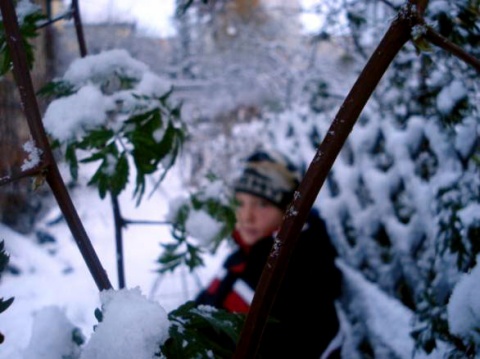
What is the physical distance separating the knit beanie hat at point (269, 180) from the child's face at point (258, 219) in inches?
1.1

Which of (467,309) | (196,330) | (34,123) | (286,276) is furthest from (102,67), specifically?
(286,276)

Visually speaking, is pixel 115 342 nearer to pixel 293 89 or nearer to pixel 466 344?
pixel 466 344

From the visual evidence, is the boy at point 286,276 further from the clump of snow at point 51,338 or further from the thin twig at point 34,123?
the thin twig at point 34,123

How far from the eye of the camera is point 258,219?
1.53 meters

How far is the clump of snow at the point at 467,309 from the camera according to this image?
1.38ft

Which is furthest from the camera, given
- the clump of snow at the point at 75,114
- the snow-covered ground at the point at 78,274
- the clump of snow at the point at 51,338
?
the snow-covered ground at the point at 78,274

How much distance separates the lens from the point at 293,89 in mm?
5336

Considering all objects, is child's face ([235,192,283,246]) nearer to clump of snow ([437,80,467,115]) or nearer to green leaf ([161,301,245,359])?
clump of snow ([437,80,467,115])

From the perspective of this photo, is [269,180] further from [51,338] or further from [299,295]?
[51,338]

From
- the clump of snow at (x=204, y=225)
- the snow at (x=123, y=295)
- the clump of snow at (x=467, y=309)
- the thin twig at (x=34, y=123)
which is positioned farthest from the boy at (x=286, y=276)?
the thin twig at (x=34, y=123)

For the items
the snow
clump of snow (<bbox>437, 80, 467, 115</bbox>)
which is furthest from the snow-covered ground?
clump of snow (<bbox>437, 80, 467, 115</bbox>)

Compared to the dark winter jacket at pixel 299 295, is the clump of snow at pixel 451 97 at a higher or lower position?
higher

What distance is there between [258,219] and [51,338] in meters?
1.07

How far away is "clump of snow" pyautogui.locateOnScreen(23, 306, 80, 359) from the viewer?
465 millimetres
